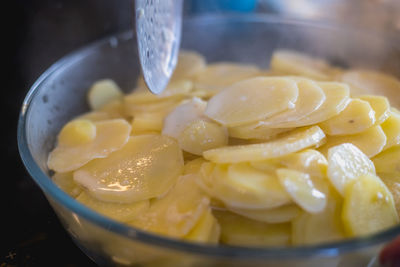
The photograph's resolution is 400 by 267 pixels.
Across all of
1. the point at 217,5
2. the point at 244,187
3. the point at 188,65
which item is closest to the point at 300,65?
the point at 188,65

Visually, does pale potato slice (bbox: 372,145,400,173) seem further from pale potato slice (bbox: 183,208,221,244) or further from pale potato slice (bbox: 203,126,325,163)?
pale potato slice (bbox: 183,208,221,244)

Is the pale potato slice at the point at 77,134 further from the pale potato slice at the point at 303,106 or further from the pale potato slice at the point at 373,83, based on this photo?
the pale potato slice at the point at 373,83

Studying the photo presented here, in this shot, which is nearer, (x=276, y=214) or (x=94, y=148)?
(x=276, y=214)

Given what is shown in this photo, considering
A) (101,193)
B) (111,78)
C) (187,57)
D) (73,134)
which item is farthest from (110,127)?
(187,57)

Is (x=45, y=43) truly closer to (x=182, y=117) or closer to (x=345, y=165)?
(x=182, y=117)

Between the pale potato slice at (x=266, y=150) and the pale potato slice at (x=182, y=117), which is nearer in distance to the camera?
the pale potato slice at (x=266, y=150)

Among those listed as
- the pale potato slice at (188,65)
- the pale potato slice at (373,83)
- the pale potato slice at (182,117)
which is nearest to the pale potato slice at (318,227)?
the pale potato slice at (182,117)
